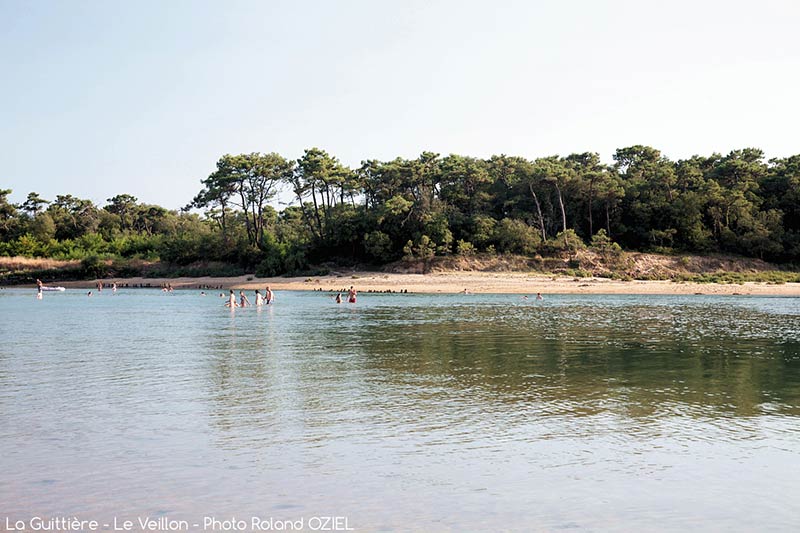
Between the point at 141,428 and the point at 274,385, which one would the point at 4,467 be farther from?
the point at 274,385

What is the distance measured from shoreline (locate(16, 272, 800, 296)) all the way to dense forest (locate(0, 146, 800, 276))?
4.53 metres

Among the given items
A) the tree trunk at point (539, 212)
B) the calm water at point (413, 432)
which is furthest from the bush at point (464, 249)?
the calm water at point (413, 432)

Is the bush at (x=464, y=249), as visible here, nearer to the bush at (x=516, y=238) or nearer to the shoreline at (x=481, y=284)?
the bush at (x=516, y=238)

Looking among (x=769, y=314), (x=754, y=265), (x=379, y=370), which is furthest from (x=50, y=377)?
(x=754, y=265)

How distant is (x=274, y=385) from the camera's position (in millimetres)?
17328

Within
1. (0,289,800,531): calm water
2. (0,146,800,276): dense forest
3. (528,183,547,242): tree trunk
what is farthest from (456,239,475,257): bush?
(0,289,800,531): calm water

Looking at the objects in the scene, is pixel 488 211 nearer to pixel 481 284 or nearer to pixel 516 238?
pixel 516 238

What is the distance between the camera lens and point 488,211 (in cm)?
9312

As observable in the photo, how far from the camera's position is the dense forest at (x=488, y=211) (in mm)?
83500

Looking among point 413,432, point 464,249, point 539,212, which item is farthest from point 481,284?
point 413,432

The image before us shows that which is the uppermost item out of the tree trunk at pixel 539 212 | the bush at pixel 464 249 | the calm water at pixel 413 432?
the tree trunk at pixel 539 212

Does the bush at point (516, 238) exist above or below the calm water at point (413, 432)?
above

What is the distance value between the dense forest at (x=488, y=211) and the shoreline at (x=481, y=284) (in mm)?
4533

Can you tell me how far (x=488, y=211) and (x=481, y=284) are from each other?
76.0 ft
